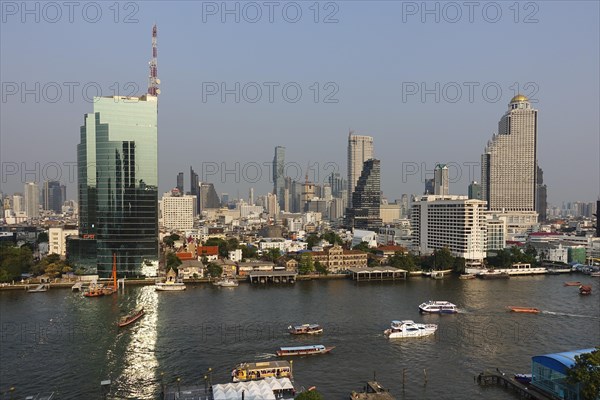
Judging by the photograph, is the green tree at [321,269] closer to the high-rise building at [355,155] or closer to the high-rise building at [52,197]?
the high-rise building at [355,155]

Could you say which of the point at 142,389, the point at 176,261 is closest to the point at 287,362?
the point at 142,389

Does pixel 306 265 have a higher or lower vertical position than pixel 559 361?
lower

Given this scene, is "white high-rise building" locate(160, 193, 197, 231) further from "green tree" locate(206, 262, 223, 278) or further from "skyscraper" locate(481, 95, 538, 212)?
"green tree" locate(206, 262, 223, 278)

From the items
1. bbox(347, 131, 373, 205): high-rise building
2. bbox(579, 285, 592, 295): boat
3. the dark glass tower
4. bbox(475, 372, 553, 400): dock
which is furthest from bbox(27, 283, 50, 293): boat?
bbox(347, 131, 373, 205): high-rise building

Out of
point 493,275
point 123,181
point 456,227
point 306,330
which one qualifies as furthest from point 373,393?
point 456,227

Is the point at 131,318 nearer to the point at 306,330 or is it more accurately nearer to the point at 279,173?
the point at 306,330

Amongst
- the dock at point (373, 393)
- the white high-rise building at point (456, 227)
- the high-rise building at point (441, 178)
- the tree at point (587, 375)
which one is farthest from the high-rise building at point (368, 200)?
the tree at point (587, 375)
